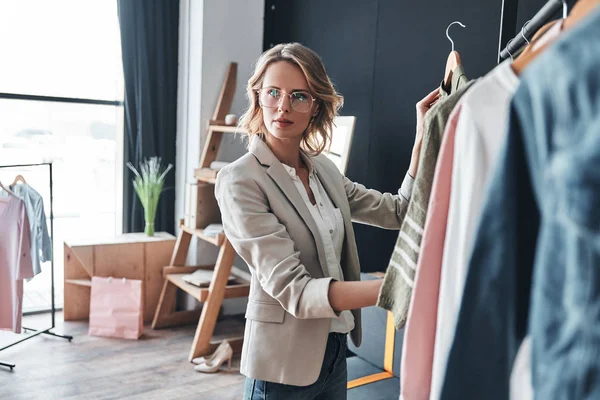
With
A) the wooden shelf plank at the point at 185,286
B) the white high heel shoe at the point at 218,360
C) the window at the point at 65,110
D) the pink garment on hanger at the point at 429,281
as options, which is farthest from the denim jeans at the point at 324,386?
the window at the point at 65,110

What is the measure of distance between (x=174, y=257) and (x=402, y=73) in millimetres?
1996

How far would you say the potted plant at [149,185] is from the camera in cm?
389

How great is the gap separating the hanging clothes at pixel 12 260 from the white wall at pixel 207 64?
121 cm

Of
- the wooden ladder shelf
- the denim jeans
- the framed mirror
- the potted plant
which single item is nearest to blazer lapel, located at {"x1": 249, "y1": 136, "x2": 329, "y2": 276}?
the denim jeans

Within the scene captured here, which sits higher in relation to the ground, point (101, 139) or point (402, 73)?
point (402, 73)

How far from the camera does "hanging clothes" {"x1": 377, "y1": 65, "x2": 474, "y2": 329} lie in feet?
3.00

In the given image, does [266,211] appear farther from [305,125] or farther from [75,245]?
[75,245]

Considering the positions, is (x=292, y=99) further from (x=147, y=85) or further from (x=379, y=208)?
(x=147, y=85)

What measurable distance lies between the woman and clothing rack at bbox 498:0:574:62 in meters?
0.23

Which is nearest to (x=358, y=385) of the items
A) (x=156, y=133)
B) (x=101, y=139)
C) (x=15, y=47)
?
(x=156, y=133)

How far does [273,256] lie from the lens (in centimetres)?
137

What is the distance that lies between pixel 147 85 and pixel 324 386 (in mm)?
3017

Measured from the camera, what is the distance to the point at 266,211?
145cm

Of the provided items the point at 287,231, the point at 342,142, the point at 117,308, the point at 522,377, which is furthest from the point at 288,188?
the point at 117,308
